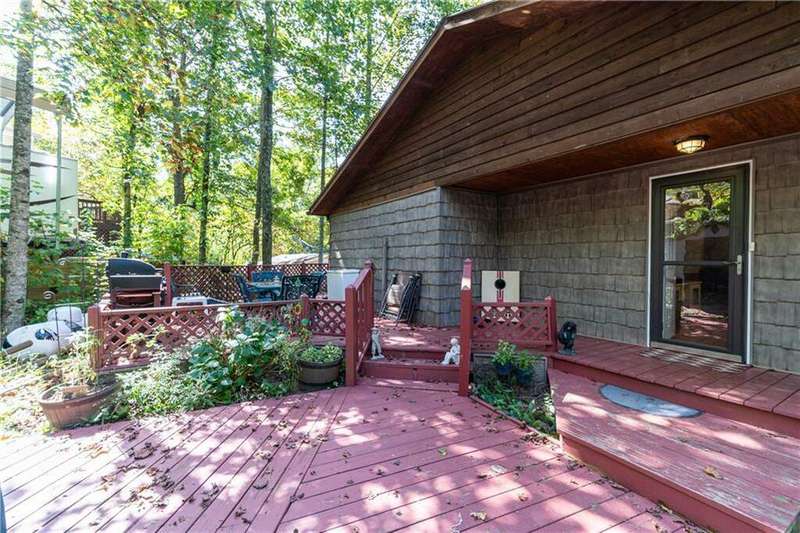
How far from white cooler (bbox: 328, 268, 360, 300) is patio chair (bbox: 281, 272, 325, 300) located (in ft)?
1.45

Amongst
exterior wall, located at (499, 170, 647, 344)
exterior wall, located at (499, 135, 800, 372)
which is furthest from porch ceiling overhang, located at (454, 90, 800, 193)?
exterior wall, located at (499, 170, 647, 344)

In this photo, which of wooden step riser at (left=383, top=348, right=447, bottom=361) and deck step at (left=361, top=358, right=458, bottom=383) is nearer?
deck step at (left=361, top=358, right=458, bottom=383)

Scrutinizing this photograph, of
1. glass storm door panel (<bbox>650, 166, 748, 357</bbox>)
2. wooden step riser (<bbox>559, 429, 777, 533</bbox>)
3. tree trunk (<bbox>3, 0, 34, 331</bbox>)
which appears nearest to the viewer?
wooden step riser (<bbox>559, 429, 777, 533</bbox>)

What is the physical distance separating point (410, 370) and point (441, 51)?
4348 millimetres

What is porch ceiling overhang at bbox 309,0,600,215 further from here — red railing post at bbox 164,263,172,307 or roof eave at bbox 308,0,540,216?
red railing post at bbox 164,263,172,307

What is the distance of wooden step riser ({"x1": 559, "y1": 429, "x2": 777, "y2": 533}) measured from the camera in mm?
1741

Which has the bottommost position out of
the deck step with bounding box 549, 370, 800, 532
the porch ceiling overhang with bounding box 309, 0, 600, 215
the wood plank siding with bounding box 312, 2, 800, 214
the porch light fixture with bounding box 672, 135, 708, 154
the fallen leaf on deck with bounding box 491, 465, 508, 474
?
the fallen leaf on deck with bounding box 491, 465, 508, 474

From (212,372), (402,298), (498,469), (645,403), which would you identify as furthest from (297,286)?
(645,403)

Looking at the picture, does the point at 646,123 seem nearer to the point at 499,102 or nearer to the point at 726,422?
the point at 499,102

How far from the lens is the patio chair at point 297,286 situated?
6395 millimetres

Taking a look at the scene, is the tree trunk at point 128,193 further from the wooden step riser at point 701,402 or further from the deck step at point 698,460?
the deck step at point 698,460

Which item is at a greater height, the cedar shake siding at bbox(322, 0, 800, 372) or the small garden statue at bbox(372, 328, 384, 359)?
the cedar shake siding at bbox(322, 0, 800, 372)

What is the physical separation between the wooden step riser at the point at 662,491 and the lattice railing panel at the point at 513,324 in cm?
149

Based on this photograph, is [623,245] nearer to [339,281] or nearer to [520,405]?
[520,405]
